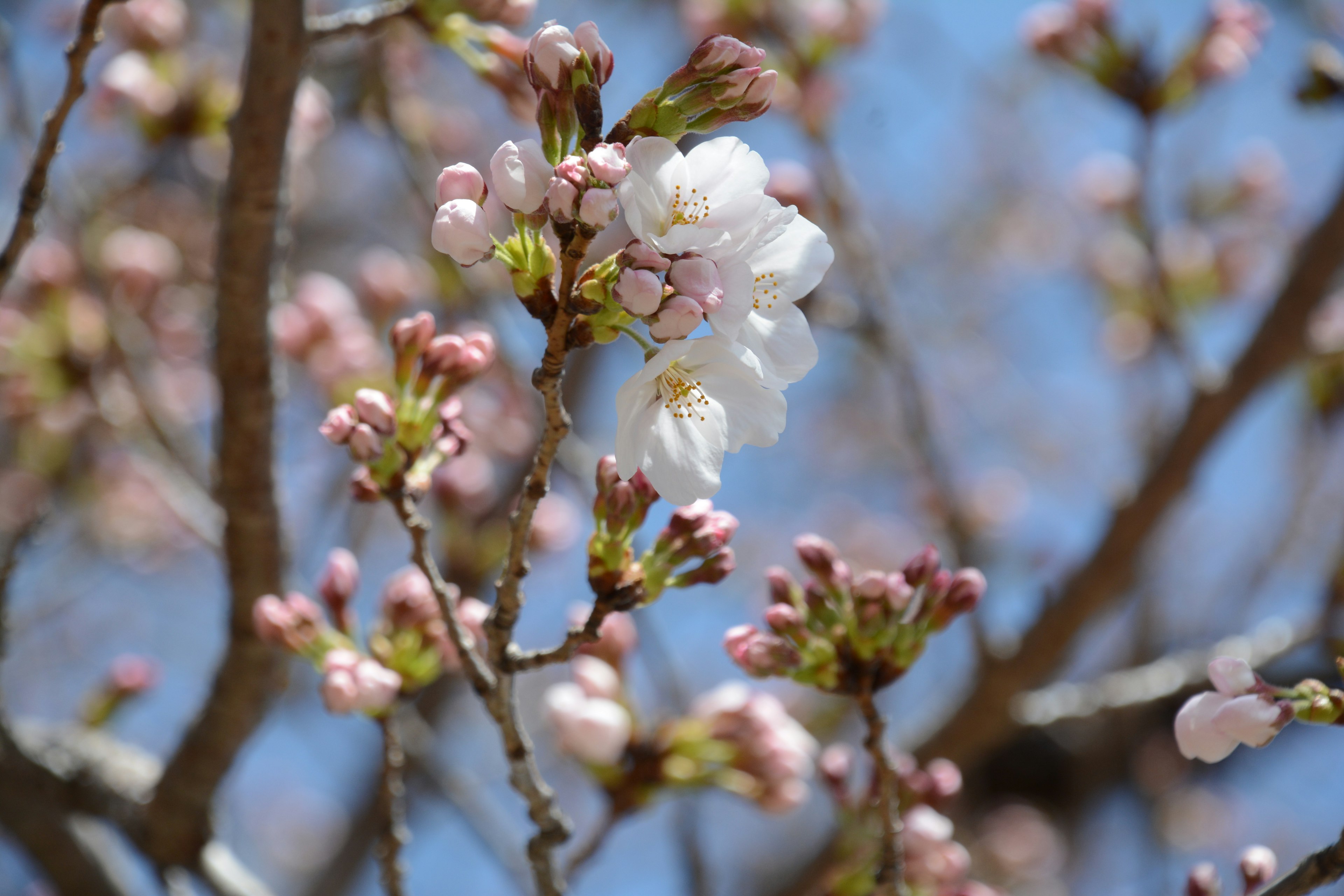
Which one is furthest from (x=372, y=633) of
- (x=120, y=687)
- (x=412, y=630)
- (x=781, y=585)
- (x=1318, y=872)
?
(x=1318, y=872)

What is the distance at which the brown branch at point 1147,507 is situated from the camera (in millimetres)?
2395

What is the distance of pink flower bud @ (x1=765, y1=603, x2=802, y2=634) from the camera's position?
1295 millimetres

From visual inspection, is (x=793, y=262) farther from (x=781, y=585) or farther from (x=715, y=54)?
(x=781, y=585)

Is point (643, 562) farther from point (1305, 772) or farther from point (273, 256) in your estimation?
point (1305, 772)

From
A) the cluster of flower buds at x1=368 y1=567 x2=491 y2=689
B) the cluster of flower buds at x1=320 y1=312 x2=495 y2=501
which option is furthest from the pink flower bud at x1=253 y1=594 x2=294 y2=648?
the cluster of flower buds at x1=320 y1=312 x2=495 y2=501

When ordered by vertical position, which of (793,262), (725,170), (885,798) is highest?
(725,170)

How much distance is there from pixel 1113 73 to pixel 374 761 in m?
3.29

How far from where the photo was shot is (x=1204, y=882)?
1.31 metres

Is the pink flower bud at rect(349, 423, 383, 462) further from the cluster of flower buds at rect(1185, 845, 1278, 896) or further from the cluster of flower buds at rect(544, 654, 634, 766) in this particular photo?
the cluster of flower buds at rect(1185, 845, 1278, 896)

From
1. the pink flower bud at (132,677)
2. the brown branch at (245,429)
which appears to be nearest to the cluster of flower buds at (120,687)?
the pink flower bud at (132,677)

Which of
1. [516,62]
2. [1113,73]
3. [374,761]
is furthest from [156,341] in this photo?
[1113,73]

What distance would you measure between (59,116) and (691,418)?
0.93 meters

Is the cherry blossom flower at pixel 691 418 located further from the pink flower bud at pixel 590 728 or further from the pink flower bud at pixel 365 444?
the pink flower bud at pixel 590 728

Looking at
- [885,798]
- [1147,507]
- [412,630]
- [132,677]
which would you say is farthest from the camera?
[1147,507]
